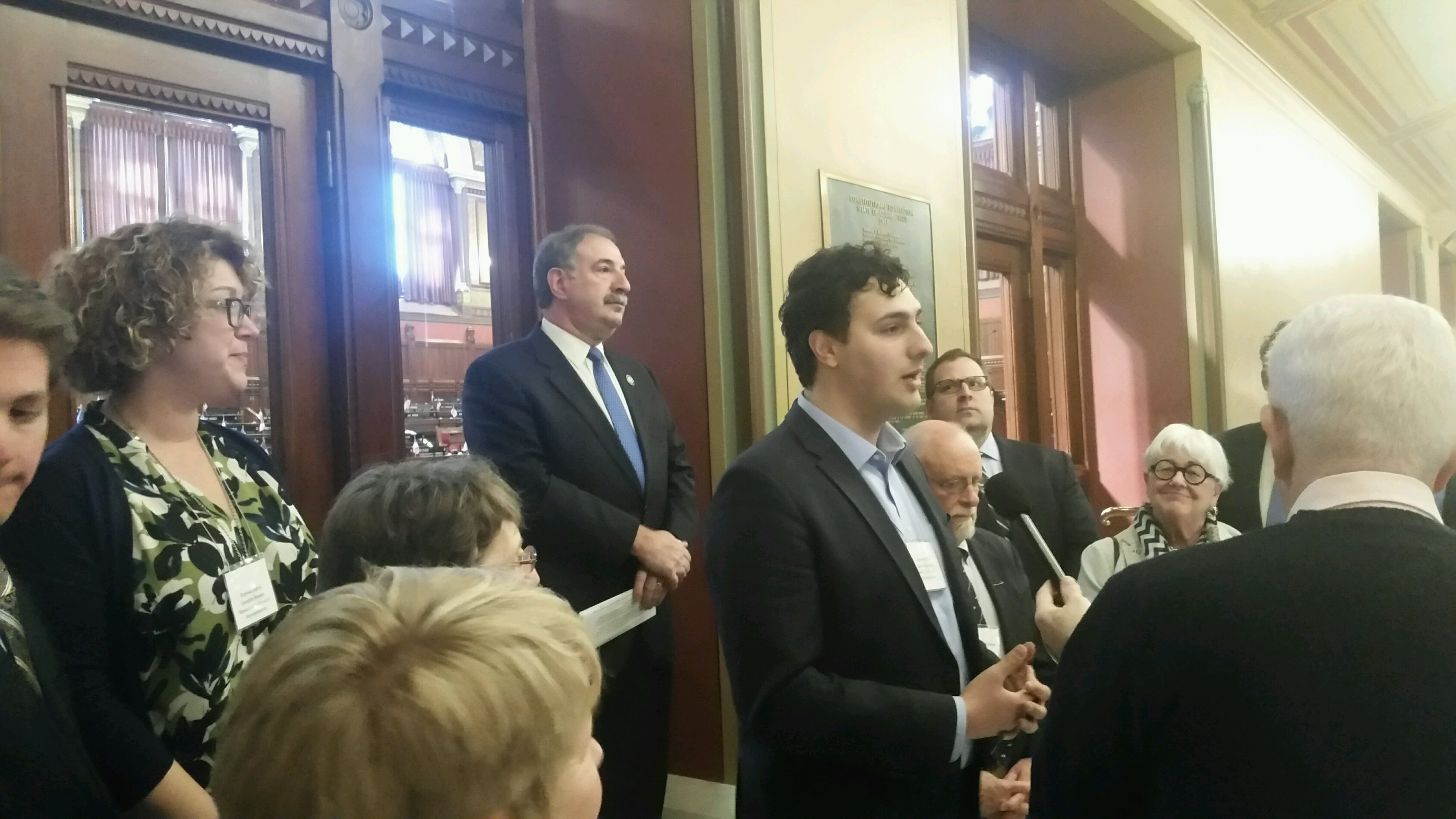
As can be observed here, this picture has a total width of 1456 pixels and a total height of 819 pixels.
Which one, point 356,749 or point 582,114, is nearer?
point 356,749

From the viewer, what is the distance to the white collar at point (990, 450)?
114 inches

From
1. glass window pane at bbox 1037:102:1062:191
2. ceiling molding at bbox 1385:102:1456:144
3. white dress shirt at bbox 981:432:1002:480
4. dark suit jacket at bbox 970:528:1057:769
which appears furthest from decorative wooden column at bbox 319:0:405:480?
ceiling molding at bbox 1385:102:1456:144

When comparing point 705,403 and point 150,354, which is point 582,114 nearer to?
Answer: point 705,403

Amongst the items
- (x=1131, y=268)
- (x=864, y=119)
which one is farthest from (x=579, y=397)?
(x=1131, y=268)

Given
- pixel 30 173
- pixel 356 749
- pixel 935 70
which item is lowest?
pixel 356 749

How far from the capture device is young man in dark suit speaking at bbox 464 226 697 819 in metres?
2.16

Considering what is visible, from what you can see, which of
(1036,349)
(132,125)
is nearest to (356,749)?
(132,125)

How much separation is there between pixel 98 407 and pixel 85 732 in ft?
1.58

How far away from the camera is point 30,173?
1.77 metres

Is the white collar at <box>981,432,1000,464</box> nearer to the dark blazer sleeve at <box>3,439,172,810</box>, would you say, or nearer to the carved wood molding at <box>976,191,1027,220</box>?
the carved wood molding at <box>976,191,1027,220</box>

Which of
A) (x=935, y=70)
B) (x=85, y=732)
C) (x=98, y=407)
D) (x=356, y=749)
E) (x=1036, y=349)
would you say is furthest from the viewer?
(x=1036, y=349)

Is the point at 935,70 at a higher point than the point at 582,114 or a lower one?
higher

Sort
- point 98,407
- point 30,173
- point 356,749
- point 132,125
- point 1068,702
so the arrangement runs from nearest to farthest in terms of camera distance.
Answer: point 356,749 < point 1068,702 < point 98,407 < point 30,173 < point 132,125

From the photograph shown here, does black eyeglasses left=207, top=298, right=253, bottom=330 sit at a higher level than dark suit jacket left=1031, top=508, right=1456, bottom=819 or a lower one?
higher
